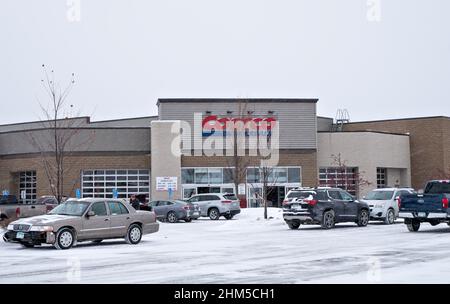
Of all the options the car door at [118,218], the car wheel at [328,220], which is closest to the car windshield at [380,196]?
the car wheel at [328,220]

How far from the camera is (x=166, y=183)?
170 ft

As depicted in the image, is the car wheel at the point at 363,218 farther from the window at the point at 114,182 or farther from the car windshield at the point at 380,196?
the window at the point at 114,182

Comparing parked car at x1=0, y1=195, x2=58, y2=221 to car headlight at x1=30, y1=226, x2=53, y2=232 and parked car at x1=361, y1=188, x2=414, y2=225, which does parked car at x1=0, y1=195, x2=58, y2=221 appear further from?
parked car at x1=361, y1=188, x2=414, y2=225

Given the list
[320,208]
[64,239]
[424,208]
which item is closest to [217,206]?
[320,208]

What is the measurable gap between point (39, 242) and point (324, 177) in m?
39.4

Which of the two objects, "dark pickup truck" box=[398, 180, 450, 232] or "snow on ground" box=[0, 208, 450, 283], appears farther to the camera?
"dark pickup truck" box=[398, 180, 450, 232]

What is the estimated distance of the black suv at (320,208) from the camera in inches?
1103

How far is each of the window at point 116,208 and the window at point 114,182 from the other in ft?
101

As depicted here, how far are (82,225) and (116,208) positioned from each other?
4.95 feet

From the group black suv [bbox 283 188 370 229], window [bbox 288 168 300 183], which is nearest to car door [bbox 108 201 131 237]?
black suv [bbox 283 188 370 229]

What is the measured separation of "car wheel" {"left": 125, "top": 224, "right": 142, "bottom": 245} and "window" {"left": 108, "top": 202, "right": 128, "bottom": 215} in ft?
1.86

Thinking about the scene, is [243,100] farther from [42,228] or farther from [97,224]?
[42,228]

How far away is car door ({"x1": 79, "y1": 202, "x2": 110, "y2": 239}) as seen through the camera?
20.8 metres
